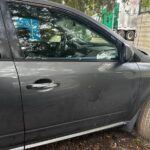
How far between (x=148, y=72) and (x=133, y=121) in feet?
2.05

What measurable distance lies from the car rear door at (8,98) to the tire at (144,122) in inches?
62.7

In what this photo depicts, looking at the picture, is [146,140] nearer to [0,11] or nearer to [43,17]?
[43,17]

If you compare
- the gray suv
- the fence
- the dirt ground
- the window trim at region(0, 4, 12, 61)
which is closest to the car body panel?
the gray suv

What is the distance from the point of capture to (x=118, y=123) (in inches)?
114

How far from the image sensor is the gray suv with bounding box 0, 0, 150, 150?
203cm

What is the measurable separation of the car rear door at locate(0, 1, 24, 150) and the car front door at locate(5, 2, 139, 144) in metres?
0.06

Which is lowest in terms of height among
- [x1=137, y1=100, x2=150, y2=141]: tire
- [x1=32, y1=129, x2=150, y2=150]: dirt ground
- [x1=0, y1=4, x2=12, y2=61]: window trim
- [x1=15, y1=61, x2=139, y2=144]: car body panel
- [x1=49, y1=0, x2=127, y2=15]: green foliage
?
[x1=32, y1=129, x2=150, y2=150]: dirt ground

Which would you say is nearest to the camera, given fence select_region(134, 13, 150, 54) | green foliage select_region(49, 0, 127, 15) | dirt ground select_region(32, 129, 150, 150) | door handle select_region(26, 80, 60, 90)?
door handle select_region(26, 80, 60, 90)

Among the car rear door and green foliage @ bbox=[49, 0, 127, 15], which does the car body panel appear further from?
green foliage @ bbox=[49, 0, 127, 15]

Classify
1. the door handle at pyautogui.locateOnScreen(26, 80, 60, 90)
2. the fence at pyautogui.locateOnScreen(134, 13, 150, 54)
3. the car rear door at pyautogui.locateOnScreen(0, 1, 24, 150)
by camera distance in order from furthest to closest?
the fence at pyautogui.locateOnScreen(134, 13, 150, 54) → the door handle at pyautogui.locateOnScreen(26, 80, 60, 90) → the car rear door at pyautogui.locateOnScreen(0, 1, 24, 150)

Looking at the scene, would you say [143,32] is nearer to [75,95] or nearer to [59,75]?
[75,95]

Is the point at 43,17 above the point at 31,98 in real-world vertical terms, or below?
above

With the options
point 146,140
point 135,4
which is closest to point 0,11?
point 146,140

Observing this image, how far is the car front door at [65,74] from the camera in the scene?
2.12m
